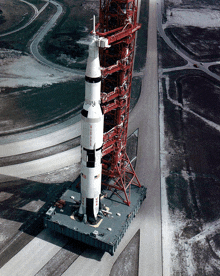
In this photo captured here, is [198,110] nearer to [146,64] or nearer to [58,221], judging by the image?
[146,64]

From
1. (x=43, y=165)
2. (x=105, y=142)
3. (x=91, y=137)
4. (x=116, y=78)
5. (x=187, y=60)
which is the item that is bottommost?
(x=43, y=165)

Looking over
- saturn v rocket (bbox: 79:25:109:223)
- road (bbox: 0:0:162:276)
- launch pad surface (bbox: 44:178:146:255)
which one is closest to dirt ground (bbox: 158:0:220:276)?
road (bbox: 0:0:162:276)

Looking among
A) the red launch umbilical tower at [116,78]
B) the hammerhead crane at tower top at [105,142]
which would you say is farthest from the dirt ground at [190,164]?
the red launch umbilical tower at [116,78]

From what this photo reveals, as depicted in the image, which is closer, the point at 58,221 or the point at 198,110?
the point at 58,221

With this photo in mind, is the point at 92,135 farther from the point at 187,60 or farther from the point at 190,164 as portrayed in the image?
the point at 187,60

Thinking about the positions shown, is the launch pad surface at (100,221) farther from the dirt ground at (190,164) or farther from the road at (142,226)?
the dirt ground at (190,164)

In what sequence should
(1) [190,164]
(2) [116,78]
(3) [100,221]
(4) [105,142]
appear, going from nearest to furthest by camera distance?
1. (2) [116,78]
2. (3) [100,221]
3. (4) [105,142]
4. (1) [190,164]

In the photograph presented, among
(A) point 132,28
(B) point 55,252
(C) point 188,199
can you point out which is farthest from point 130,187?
(A) point 132,28

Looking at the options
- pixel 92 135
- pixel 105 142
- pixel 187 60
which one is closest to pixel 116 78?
pixel 105 142
